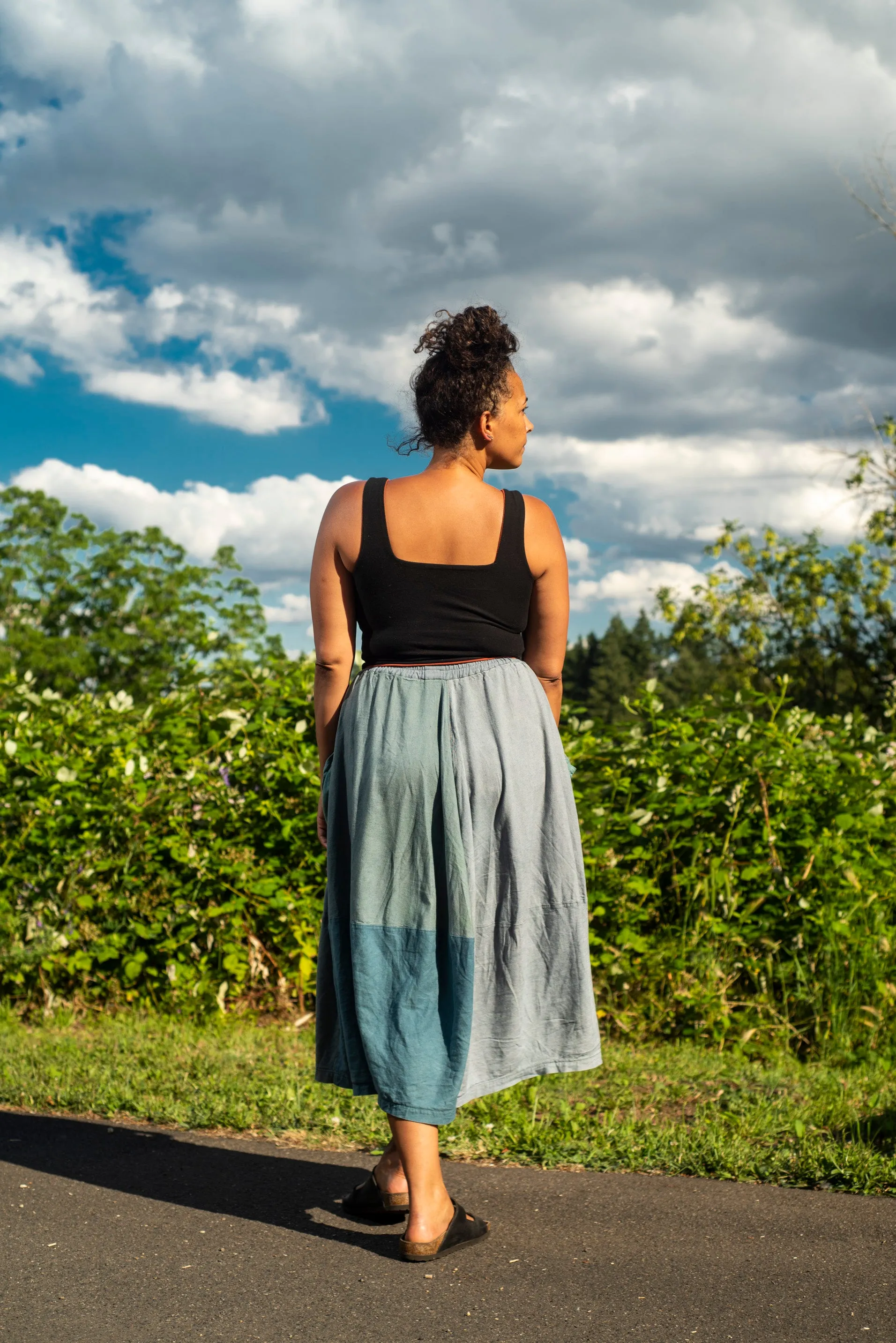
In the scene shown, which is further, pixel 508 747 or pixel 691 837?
pixel 691 837

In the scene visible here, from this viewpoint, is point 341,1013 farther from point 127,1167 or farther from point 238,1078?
point 238,1078

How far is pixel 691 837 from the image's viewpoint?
487 centimetres

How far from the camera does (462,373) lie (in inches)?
114

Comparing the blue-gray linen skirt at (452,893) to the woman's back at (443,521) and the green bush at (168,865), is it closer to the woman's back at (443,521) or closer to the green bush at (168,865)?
the woman's back at (443,521)

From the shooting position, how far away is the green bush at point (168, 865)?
16.5 feet

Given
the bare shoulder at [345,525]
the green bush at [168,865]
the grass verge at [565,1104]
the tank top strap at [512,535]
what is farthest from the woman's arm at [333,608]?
the green bush at [168,865]

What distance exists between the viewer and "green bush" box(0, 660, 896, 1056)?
4707mm

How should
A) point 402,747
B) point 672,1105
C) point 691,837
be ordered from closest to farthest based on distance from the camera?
point 402,747 < point 672,1105 < point 691,837

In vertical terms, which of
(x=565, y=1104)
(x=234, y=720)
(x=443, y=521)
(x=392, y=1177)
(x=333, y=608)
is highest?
(x=443, y=521)

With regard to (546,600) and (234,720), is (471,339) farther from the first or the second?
(234,720)

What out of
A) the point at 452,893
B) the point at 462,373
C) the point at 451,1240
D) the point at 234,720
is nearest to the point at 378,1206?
the point at 451,1240

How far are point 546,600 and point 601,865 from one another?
7.31ft

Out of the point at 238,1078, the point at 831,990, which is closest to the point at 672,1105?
the point at 831,990

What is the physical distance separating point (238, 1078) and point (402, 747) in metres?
1.97
